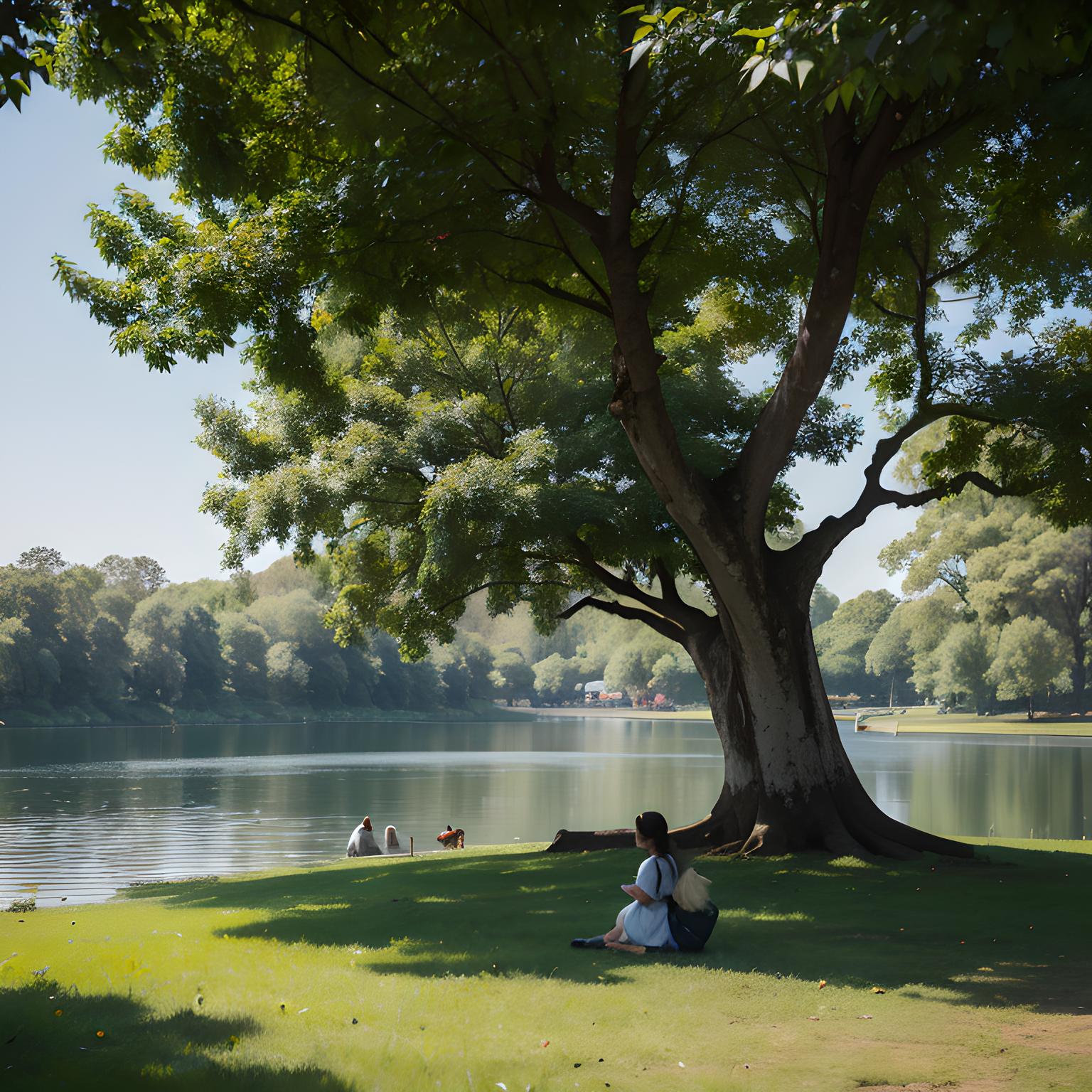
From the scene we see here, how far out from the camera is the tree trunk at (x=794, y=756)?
12008 millimetres

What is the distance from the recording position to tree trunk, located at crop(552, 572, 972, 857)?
12.0 metres

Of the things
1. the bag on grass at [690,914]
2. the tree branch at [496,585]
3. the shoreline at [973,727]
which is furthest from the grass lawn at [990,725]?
the bag on grass at [690,914]

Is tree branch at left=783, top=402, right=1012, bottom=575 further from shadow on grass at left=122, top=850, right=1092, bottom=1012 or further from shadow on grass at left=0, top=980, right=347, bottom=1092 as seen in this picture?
shadow on grass at left=0, top=980, right=347, bottom=1092

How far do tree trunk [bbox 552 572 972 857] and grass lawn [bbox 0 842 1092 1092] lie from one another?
823mm

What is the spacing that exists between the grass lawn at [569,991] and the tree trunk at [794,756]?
2.70ft

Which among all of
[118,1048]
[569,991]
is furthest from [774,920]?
[118,1048]

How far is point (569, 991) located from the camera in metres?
6.50

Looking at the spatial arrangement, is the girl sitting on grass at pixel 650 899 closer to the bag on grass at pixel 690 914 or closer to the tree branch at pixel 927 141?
the bag on grass at pixel 690 914

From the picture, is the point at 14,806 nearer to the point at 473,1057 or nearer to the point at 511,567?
the point at 511,567

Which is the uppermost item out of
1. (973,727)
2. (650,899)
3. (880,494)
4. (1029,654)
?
(880,494)

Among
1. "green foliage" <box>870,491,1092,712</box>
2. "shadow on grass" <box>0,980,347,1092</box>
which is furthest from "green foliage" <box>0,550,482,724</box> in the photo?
"shadow on grass" <box>0,980,347,1092</box>

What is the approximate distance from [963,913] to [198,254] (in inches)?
384

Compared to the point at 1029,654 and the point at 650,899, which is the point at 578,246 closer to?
the point at 650,899

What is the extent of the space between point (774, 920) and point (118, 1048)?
17.5ft
